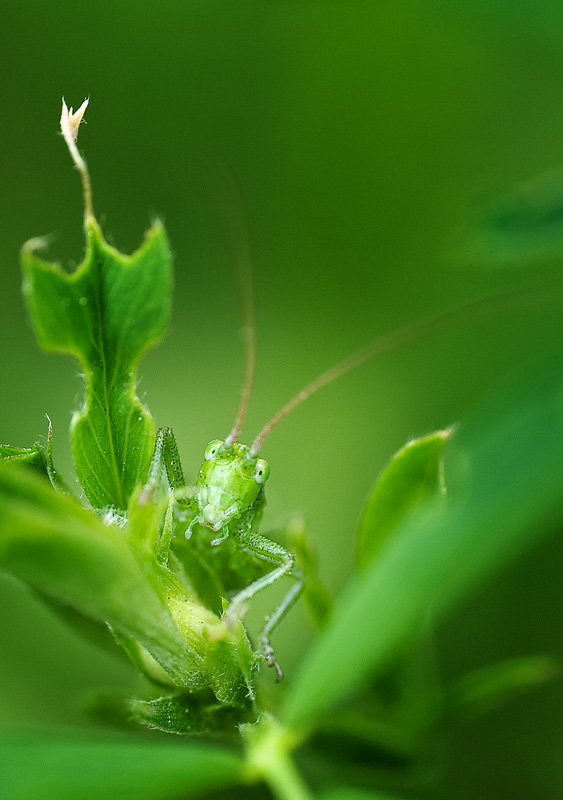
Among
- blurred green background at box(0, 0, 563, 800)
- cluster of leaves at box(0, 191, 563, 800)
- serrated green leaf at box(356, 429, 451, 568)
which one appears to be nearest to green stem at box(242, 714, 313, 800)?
cluster of leaves at box(0, 191, 563, 800)

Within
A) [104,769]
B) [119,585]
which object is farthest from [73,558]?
[104,769]

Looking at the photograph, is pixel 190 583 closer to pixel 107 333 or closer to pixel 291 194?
pixel 107 333

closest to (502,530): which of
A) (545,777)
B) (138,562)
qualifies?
(138,562)

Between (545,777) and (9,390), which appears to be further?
(9,390)

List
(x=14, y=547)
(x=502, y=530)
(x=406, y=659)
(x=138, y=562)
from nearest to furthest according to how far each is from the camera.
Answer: (x=502, y=530), (x=14, y=547), (x=138, y=562), (x=406, y=659)

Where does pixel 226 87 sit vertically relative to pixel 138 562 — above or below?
above

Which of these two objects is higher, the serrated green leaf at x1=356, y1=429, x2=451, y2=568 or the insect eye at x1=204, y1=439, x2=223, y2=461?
the insect eye at x1=204, y1=439, x2=223, y2=461

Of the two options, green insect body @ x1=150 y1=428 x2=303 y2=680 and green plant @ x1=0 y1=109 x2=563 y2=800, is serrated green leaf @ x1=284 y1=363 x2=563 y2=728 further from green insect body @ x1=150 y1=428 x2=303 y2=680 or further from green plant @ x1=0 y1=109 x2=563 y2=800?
green insect body @ x1=150 y1=428 x2=303 y2=680

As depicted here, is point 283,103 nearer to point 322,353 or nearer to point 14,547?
point 322,353
